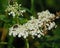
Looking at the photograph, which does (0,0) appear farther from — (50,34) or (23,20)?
(50,34)

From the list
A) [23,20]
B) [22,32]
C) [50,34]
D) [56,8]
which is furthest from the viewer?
[56,8]

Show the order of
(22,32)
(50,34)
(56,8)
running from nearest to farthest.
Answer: (22,32) < (50,34) < (56,8)

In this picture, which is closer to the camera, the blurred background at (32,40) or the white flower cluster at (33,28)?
the white flower cluster at (33,28)

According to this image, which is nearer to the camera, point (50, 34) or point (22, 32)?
point (22, 32)

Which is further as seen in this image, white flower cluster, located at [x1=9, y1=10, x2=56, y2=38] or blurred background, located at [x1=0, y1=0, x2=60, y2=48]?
blurred background, located at [x1=0, y1=0, x2=60, y2=48]

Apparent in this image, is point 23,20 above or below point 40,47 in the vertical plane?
above

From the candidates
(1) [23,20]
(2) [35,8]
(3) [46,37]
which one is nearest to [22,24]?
(1) [23,20]

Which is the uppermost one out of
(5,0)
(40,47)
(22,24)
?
(5,0)

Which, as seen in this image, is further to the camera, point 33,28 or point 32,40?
point 32,40
